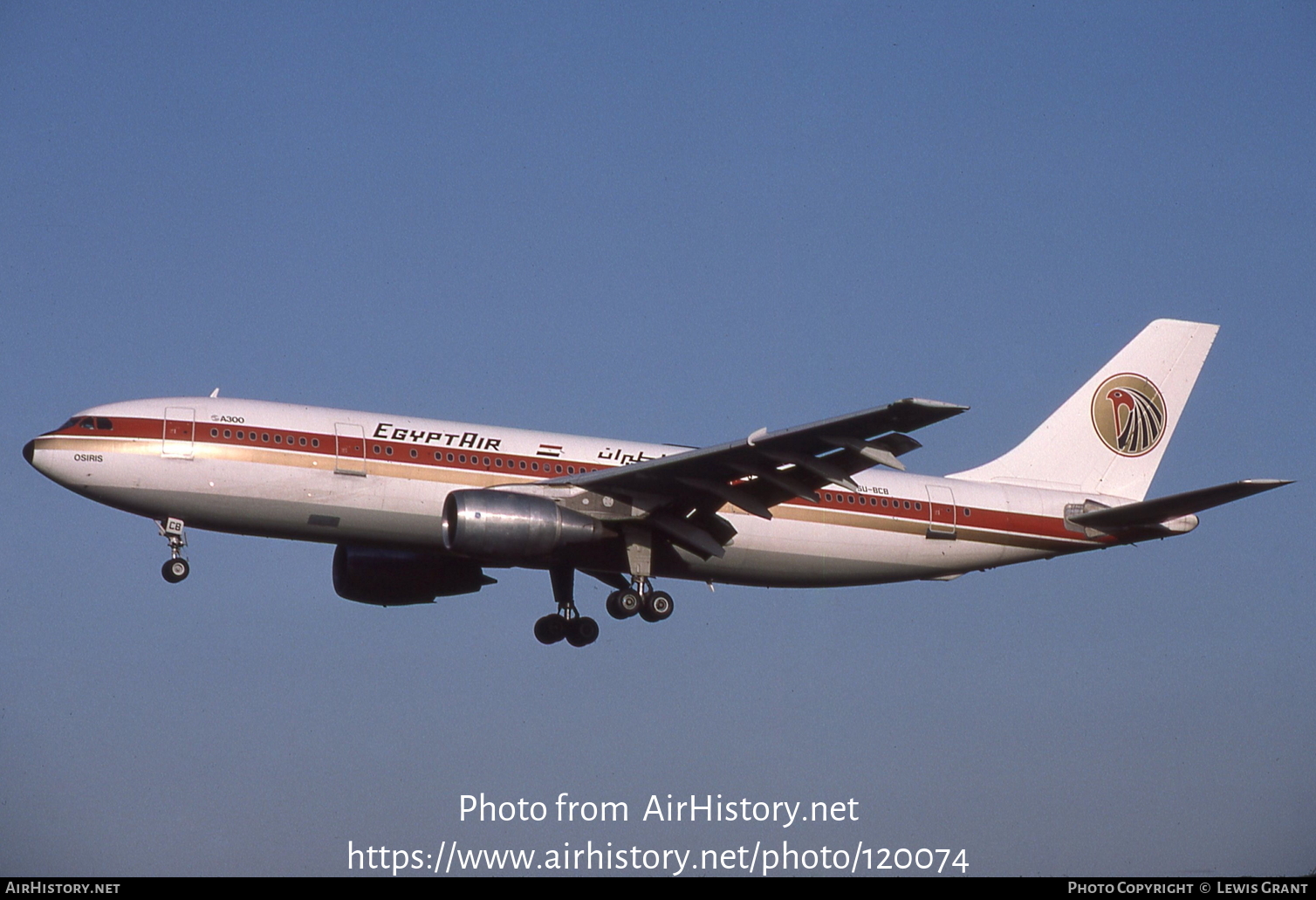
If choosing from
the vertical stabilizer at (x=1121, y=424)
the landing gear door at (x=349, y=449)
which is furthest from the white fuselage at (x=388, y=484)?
the vertical stabilizer at (x=1121, y=424)

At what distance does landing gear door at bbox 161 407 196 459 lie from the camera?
120ft

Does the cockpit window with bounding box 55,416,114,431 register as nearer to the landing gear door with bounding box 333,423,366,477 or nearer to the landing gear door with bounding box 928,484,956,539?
the landing gear door with bounding box 333,423,366,477

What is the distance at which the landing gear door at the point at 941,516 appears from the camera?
1634 inches

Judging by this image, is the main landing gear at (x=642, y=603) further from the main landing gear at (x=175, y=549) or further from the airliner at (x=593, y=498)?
the main landing gear at (x=175, y=549)

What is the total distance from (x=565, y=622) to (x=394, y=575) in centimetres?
443

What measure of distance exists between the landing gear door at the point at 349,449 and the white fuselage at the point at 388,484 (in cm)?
3

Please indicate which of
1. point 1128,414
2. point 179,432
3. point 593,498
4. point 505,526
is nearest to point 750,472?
point 593,498

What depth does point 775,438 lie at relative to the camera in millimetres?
35125

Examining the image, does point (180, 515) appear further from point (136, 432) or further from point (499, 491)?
point (499, 491)

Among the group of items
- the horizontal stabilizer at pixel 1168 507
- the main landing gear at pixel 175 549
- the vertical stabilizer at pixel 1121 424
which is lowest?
the main landing gear at pixel 175 549
